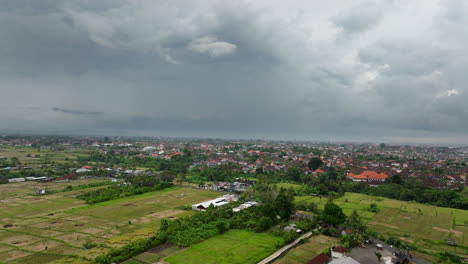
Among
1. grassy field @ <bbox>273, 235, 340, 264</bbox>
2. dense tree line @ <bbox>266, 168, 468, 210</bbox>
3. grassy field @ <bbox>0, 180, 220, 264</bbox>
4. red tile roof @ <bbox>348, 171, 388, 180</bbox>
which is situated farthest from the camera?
red tile roof @ <bbox>348, 171, 388, 180</bbox>

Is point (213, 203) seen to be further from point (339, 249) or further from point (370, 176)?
point (370, 176)

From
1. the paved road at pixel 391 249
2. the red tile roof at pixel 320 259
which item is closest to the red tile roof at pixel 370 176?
the paved road at pixel 391 249

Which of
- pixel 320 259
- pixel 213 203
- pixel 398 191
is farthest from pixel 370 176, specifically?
pixel 320 259

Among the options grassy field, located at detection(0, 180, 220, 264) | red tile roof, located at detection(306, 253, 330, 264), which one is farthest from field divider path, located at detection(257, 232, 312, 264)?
grassy field, located at detection(0, 180, 220, 264)

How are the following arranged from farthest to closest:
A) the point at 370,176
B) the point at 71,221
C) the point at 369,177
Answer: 1. the point at 370,176
2. the point at 369,177
3. the point at 71,221

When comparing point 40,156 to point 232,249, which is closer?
point 232,249

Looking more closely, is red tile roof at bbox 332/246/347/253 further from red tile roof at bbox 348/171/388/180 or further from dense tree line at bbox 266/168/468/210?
red tile roof at bbox 348/171/388/180
